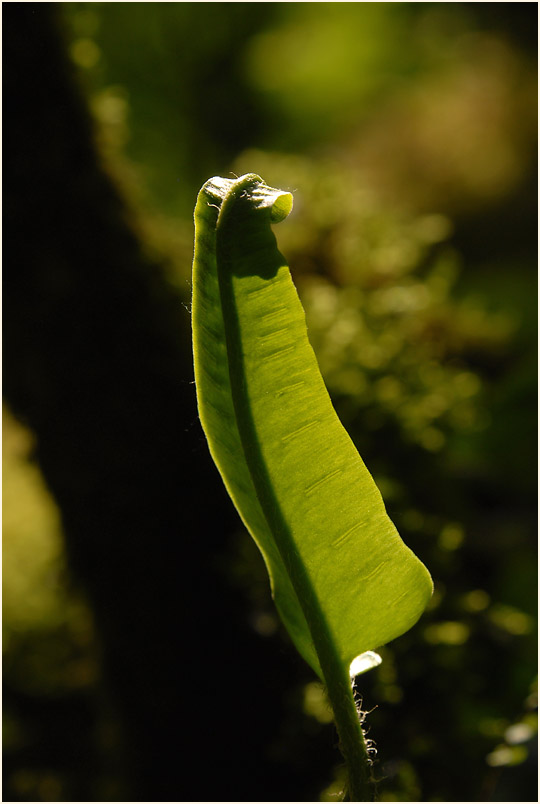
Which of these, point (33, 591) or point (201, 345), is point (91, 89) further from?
point (33, 591)

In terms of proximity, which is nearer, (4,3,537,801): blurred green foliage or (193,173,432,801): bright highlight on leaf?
(193,173,432,801): bright highlight on leaf

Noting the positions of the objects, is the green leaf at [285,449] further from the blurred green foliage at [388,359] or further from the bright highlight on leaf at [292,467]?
the blurred green foliage at [388,359]

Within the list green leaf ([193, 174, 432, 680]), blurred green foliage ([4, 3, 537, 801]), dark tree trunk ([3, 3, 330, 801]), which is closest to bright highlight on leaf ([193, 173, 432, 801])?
green leaf ([193, 174, 432, 680])

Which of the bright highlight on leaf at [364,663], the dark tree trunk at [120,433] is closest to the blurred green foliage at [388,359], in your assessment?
the dark tree trunk at [120,433]

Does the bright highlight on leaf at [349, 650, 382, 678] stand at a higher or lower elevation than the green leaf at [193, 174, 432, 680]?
lower

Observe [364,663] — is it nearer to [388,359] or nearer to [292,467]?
[292,467]

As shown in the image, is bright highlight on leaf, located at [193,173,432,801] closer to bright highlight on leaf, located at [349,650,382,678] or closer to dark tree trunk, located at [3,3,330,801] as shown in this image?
bright highlight on leaf, located at [349,650,382,678]

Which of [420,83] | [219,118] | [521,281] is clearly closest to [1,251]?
[219,118]
